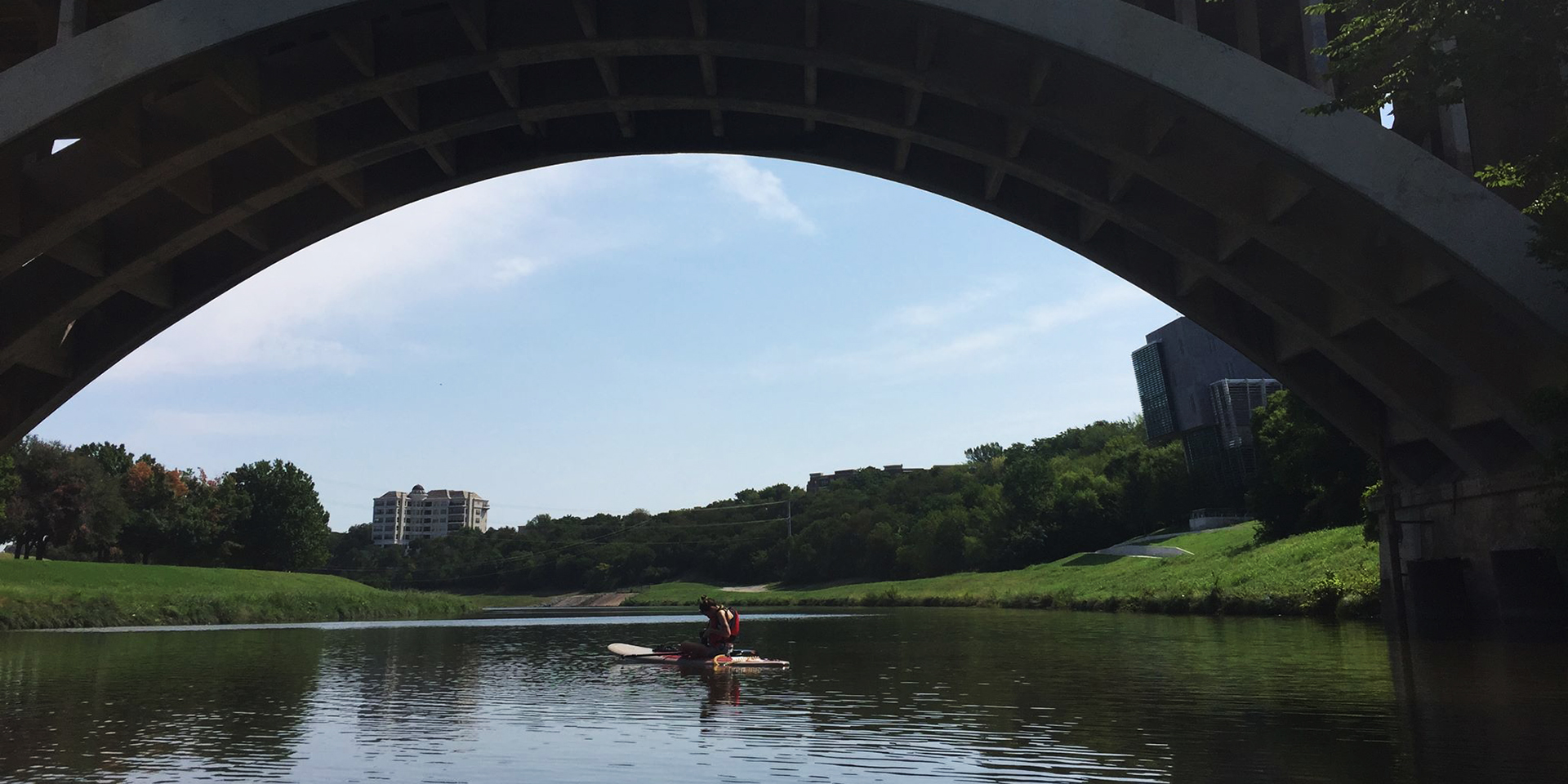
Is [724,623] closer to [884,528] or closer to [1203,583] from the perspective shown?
[1203,583]

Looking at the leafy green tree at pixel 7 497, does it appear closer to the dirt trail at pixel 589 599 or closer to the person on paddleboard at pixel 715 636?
the person on paddleboard at pixel 715 636

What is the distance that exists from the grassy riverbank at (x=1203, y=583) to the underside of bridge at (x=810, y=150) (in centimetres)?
Result: 922

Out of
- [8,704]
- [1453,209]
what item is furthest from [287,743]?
[1453,209]

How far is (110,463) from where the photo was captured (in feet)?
333

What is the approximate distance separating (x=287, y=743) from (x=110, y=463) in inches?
4141

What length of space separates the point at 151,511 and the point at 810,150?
89.2 m

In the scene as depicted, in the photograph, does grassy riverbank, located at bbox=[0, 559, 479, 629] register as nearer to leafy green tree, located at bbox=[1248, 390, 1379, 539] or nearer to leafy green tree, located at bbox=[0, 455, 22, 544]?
leafy green tree, located at bbox=[0, 455, 22, 544]

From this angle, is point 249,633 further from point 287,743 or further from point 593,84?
point 287,743

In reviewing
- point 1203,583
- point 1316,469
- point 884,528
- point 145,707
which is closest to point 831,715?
point 145,707

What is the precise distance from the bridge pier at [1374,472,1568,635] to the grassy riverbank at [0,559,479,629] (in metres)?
48.5

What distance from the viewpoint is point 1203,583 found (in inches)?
1820

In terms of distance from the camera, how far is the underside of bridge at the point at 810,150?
18.6 metres

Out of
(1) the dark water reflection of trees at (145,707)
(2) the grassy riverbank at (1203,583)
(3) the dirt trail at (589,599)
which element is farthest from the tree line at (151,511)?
(2) the grassy riverbank at (1203,583)

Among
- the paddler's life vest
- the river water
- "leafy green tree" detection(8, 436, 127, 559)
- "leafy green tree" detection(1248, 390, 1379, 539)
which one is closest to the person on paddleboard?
the paddler's life vest
